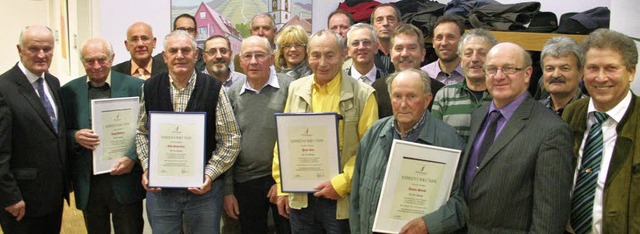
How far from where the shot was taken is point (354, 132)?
2.84 m

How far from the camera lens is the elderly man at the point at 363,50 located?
11.4ft

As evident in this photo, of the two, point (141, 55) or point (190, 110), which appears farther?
point (141, 55)

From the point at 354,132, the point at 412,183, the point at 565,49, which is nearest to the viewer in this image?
the point at 412,183

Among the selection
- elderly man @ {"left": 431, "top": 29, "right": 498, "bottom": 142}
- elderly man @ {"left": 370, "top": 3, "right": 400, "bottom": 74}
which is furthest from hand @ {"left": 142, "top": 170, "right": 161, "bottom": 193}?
elderly man @ {"left": 370, "top": 3, "right": 400, "bottom": 74}

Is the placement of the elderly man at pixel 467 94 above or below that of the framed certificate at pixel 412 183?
above

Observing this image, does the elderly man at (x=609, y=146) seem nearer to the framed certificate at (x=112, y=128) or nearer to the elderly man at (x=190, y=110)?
the elderly man at (x=190, y=110)

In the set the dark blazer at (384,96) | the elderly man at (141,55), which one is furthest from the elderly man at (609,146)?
the elderly man at (141,55)

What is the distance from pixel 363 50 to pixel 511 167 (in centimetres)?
153

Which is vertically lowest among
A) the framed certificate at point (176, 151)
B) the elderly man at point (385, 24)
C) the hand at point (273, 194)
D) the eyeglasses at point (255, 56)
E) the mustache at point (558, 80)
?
the hand at point (273, 194)

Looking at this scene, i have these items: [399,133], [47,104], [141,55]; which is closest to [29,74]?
[47,104]

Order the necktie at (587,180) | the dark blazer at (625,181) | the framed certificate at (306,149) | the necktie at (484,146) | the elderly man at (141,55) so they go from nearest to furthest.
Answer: the dark blazer at (625,181) < the necktie at (587,180) < the necktie at (484,146) < the framed certificate at (306,149) < the elderly man at (141,55)

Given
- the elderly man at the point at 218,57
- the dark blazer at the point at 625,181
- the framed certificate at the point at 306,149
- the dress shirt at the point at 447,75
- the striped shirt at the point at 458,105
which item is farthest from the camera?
the elderly man at the point at 218,57

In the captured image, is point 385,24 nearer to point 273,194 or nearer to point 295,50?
point 295,50

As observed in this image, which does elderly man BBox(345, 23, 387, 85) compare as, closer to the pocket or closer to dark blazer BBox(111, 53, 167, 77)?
dark blazer BBox(111, 53, 167, 77)
